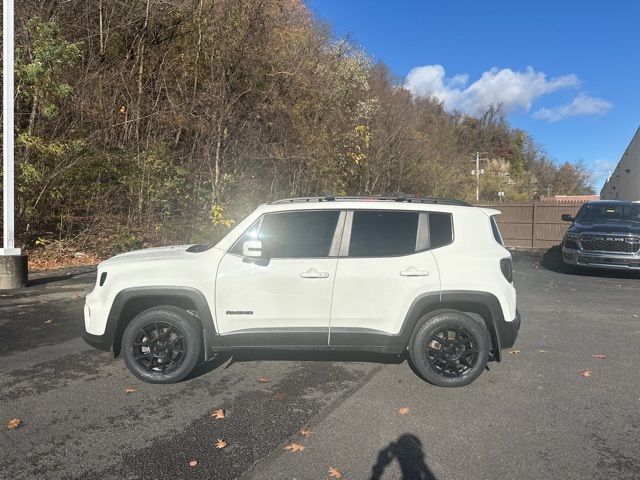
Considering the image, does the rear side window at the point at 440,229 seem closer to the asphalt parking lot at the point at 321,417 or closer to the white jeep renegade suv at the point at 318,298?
the white jeep renegade suv at the point at 318,298

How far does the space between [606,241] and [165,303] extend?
11.1 meters

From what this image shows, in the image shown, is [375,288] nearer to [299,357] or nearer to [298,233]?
[298,233]

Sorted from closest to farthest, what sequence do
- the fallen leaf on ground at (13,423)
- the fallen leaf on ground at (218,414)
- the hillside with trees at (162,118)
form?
the fallen leaf on ground at (13,423), the fallen leaf on ground at (218,414), the hillside with trees at (162,118)

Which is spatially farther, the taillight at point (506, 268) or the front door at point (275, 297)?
the taillight at point (506, 268)

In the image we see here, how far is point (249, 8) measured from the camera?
16.2 metres

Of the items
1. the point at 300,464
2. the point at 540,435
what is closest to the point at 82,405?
the point at 300,464

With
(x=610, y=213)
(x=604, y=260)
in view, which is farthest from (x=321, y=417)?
(x=610, y=213)

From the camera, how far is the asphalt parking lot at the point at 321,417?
3.31 m

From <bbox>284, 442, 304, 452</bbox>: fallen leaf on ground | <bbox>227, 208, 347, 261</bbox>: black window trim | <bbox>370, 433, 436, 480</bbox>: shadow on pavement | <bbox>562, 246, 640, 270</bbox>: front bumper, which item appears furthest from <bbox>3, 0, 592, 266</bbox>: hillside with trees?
<bbox>370, 433, 436, 480</bbox>: shadow on pavement

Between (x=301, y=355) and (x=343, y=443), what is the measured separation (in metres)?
2.12

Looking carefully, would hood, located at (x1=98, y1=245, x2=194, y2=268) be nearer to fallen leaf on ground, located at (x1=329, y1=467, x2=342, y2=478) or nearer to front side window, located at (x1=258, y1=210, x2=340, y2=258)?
front side window, located at (x1=258, y1=210, x2=340, y2=258)

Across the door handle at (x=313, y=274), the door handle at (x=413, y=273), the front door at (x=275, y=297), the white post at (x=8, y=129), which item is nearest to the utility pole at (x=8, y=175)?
the white post at (x=8, y=129)

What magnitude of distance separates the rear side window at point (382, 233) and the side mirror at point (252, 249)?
861 mm

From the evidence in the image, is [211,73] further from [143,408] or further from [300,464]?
[300,464]
